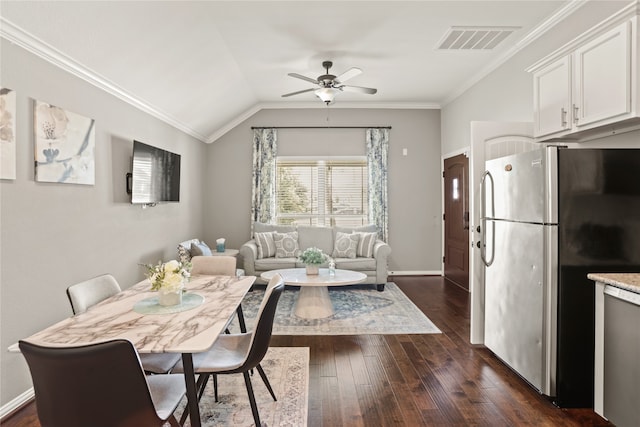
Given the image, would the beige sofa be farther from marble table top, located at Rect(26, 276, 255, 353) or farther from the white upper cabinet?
marble table top, located at Rect(26, 276, 255, 353)

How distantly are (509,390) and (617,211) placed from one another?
142cm

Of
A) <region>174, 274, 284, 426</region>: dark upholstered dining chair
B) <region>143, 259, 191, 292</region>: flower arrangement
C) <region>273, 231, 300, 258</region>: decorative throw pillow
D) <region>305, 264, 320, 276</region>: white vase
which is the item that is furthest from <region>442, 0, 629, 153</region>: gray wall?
<region>143, 259, 191, 292</region>: flower arrangement

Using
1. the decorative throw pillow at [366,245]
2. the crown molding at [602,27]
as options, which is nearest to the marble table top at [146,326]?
the crown molding at [602,27]

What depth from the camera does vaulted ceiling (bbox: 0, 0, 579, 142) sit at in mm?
2623

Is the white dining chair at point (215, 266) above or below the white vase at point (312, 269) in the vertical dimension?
above

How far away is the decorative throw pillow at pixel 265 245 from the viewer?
18.6ft

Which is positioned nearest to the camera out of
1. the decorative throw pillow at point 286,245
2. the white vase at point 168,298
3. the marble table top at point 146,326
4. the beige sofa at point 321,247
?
the marble table top at point 146,326

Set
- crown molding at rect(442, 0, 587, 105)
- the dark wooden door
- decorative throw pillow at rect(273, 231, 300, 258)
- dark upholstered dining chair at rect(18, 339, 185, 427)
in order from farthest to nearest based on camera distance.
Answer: decorative throw pillow at rect(273, 231, 300, 258) < the dark wooden door < crown molding at rect(442, 0, 587, 105) < dark upholstered dining chair at rect(18, 339, 185, 427)

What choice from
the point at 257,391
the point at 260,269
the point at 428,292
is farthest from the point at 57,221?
the point at 428,292

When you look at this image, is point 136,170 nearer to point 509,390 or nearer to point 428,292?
point 509,390

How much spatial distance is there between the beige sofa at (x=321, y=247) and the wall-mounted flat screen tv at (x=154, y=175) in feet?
4.73

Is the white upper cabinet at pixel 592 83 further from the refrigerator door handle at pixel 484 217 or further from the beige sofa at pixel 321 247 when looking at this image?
the beige sofa at pixel 321 247

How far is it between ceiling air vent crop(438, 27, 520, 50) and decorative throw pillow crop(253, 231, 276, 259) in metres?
3.58

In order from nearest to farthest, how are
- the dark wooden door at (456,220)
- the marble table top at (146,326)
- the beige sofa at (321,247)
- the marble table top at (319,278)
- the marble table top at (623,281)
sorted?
the marble table top at (146,326), the marble table top at (623,281), the marble table top at (319,278), the beige sofa at (321,247), the dark wooden door at (456,220)
